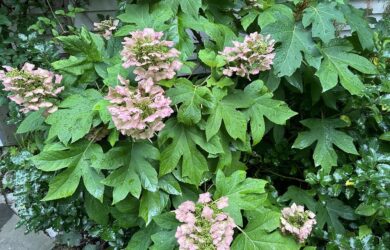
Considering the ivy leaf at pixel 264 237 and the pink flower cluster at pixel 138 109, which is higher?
the pink flower cluster at pixel 138 109

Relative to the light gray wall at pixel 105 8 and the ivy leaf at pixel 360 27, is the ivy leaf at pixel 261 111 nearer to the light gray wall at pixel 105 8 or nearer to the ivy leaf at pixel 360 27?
the ivy leaf at pixel 360 27

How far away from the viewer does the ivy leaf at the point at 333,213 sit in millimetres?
1799

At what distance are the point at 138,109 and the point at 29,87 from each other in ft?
1.53

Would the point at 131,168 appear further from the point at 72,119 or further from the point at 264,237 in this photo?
the point at 264,237

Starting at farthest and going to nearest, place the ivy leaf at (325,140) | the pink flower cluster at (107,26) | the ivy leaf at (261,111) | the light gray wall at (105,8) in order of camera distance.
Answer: the light gray wall at (105,8) → the pink flower cluster at (107,26) → the ivy leaf at (325,140) → the ivy leaf at (261,111)

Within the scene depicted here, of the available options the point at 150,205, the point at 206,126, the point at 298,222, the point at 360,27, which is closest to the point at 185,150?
the point at 206,126

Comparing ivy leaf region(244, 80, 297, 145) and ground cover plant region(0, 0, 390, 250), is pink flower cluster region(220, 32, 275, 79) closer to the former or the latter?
ground cover plant region(0, 0, 390, 250)

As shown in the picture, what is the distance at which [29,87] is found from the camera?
1.42 metres

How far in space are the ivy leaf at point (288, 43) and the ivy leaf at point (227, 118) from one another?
22cm

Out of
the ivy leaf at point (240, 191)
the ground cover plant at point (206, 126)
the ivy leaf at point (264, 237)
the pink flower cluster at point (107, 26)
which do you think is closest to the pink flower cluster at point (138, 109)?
the ground cover plant at point (206, 126)

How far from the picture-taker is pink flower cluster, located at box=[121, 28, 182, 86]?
1.31 meters

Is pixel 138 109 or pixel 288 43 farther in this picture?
pixel 288 43

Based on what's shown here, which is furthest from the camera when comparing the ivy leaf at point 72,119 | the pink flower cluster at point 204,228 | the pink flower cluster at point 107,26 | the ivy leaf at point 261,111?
the pink flower cluster at point 107,26

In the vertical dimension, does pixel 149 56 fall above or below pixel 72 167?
above
